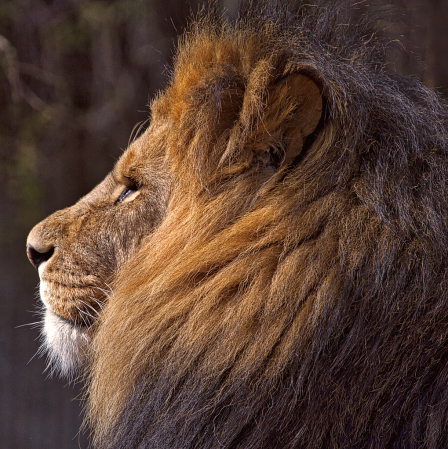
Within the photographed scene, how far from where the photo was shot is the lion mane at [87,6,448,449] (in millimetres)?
993

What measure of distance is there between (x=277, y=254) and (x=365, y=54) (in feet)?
1.84

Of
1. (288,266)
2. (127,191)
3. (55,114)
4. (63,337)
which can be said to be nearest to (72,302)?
(63,337)

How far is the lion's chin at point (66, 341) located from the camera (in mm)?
1410

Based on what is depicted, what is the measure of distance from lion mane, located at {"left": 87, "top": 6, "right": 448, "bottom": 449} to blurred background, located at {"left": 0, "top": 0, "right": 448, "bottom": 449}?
150 cm

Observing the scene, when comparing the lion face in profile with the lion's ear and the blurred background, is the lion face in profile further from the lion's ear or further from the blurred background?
the blurred background

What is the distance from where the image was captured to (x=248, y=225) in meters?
1.12

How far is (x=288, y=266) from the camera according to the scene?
106 centimetres

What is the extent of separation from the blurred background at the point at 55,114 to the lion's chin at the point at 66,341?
146 cm

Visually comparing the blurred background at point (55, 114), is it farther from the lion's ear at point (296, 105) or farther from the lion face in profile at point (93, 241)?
the lion's ear at point (296, 105)

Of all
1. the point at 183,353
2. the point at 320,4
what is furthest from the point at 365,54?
the point at 183,353

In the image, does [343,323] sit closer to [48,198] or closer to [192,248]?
[192,248]

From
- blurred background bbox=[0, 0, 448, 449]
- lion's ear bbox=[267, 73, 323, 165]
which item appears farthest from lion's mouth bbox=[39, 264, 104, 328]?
blurred background bbox=[0, 0, 448, 449]

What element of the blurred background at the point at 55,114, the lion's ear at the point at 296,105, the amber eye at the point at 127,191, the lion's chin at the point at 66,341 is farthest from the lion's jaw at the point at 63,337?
the blurred background at the point at 55,114

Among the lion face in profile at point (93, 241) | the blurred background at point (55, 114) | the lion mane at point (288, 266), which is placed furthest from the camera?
the blurred background at point (55, 114)
